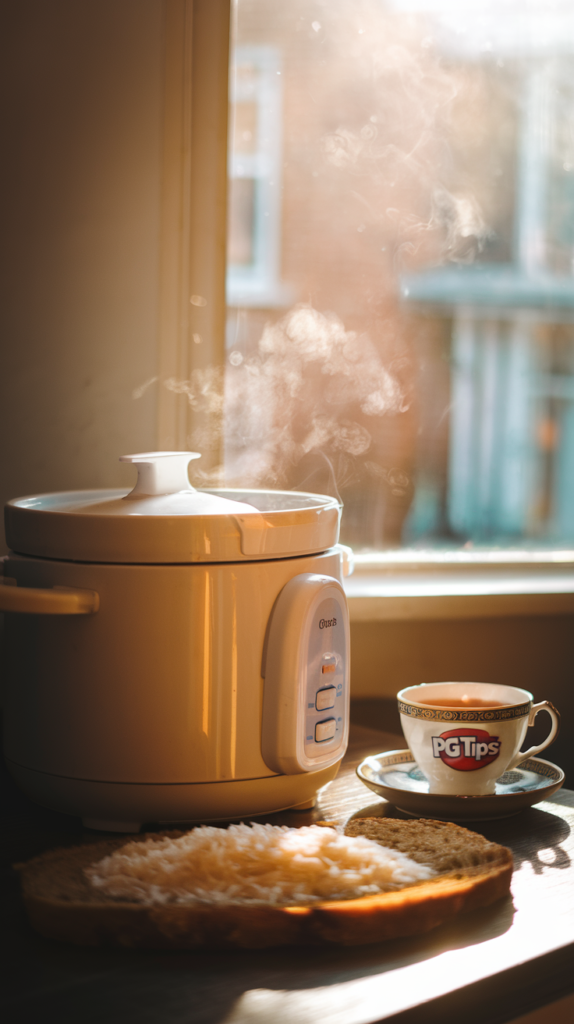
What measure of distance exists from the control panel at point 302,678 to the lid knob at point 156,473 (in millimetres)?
152

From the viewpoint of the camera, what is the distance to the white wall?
3.47 feet

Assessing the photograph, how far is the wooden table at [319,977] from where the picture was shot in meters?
0.49

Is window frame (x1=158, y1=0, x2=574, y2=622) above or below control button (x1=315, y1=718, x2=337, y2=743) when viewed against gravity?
above

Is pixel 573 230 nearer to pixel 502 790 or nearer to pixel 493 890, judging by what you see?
pixel 502 790

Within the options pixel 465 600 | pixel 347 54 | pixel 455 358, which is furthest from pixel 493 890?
pixel 347 54

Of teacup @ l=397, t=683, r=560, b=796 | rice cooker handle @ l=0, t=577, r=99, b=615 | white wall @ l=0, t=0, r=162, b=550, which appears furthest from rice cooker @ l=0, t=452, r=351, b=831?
white wall @ l=0, t=0, r=162, b=550

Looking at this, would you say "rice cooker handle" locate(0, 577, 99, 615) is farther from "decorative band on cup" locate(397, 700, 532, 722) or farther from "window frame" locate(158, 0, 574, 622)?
"window frame" locate(158, 0, 574, 622)

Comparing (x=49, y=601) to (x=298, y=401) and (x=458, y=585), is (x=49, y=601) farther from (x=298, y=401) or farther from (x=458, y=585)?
(x=458, y=585)

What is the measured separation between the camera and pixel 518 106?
1392 mm

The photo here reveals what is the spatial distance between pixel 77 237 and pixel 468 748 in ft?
2.51

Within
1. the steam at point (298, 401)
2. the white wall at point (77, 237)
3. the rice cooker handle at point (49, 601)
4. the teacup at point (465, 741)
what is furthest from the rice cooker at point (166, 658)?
the steam at point (298, 401)

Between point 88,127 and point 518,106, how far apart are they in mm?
710

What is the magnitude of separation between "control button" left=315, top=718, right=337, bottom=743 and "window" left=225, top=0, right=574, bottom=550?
0.55 metres

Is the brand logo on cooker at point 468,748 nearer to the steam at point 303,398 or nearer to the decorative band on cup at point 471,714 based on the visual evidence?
the decorative band on cup at point 471,714
